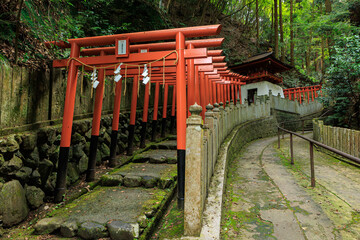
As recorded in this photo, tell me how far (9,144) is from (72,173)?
60.2 inches

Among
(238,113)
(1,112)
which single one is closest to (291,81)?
(238,113)

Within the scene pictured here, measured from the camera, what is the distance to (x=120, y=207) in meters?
3.40

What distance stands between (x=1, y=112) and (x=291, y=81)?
2717 centimetres

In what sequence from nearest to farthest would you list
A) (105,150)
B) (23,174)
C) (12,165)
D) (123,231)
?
1. (123,231)
2. (12,165)
3. (23,174)
4. (105,150)

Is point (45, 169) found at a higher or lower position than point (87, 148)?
lower

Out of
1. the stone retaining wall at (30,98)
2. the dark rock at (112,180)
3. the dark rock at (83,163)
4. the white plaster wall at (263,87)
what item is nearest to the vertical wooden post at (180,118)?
the stone retaining wall at (30,98)

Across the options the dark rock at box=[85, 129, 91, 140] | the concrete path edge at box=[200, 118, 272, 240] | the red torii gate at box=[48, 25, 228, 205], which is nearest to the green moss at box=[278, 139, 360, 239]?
the concrete path edge at box=[200, 118, 272, 240]

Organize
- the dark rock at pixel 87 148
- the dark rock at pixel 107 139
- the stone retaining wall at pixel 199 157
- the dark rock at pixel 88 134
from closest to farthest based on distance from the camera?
the stone retaining wall at pixel 199 157 < the dark rock at pixel 87 148 < the dark rock at pixel 88 134 < the dark rock at pixel 107 139

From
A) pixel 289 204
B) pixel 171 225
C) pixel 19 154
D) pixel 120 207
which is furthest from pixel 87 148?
pixel 289 204

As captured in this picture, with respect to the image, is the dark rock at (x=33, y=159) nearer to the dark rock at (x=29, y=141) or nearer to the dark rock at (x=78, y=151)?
the dark rock at (x=29, y=141)

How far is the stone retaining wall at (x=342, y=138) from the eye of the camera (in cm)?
676

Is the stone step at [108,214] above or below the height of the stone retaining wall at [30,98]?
below

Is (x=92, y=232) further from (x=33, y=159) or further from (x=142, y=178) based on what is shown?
(x=33, y=159)

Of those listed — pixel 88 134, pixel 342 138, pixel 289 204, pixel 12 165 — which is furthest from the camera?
pixel 342 138
